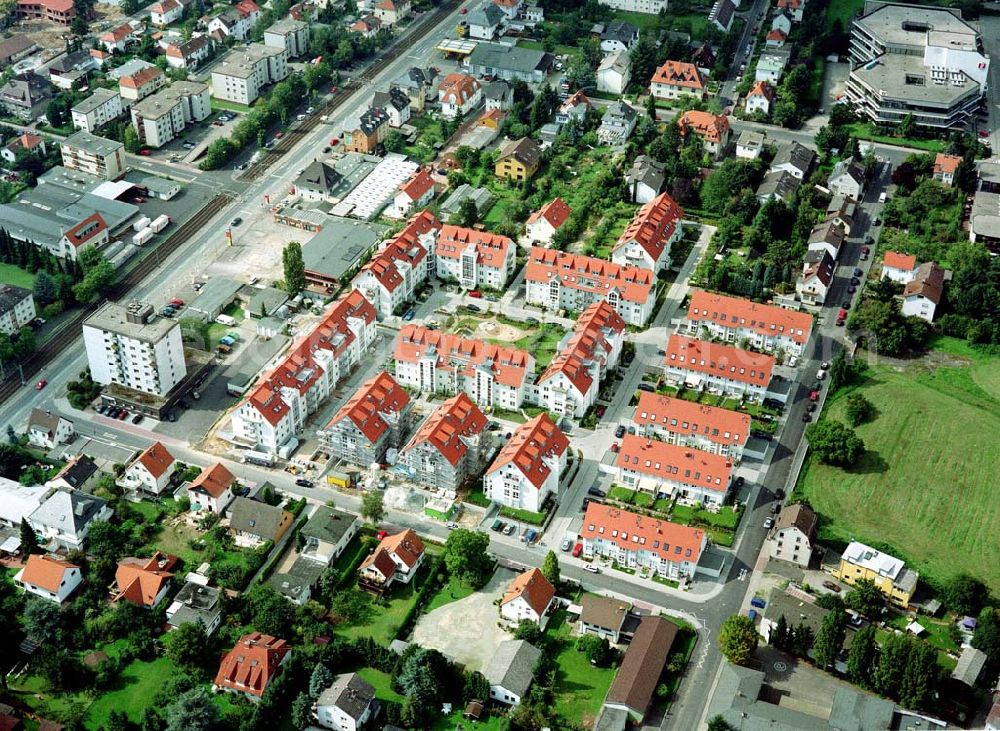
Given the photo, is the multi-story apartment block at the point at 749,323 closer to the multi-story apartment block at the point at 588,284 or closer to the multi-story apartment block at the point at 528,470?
the multi-story apartment block at the point at 588,284

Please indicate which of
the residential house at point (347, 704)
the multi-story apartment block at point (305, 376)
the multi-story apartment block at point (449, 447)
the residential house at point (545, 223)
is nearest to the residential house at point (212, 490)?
the multi-story apartment block at point (305, 376)

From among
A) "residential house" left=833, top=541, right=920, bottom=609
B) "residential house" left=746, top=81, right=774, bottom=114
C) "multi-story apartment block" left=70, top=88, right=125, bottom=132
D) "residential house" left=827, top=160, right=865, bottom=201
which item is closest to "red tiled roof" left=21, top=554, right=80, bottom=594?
"residential house" left=833, top=541, right=920, bottom=609

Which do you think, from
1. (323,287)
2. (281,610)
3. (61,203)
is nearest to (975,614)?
(281,610)

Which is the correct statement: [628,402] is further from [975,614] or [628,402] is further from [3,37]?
[3,37]

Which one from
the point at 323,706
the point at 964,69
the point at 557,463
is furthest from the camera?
the point at 964,69

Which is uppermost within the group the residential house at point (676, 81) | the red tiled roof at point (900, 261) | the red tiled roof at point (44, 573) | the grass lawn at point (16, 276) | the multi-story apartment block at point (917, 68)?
the multi-story apartment block at point (917, 68)

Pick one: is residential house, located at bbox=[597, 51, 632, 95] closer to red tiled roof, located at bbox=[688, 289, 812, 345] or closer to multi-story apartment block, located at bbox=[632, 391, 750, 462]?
red tiled roof, located at bbox=[688, 289, 812, 345]

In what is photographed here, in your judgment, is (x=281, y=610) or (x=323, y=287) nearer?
(x=281, y=610)
